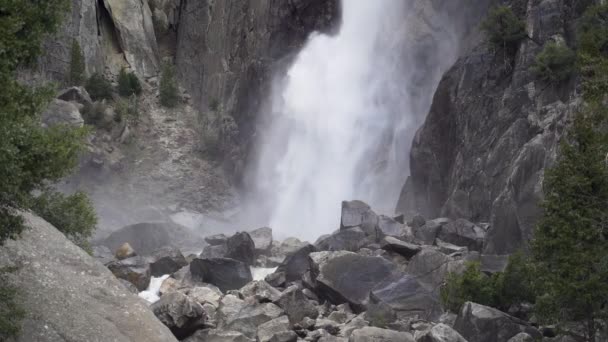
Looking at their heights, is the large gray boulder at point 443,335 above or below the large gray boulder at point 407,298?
below

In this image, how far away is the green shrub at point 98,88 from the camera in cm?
5662

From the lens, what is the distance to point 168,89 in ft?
198

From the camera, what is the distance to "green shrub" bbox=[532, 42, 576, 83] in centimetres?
2912

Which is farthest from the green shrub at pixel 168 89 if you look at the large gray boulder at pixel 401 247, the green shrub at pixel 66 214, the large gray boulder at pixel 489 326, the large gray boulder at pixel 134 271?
the large gray boulder at pixel 489 326

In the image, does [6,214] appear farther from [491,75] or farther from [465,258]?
[491,75]

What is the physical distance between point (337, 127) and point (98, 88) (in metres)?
21.6

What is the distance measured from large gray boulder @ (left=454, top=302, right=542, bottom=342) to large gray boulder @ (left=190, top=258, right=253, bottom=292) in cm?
1203

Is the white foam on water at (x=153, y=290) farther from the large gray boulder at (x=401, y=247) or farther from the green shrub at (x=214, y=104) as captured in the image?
the green shrub at (x=214, y=104)

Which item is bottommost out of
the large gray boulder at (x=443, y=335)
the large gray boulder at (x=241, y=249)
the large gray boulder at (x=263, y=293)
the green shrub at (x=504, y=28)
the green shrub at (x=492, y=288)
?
the large gray boulder at (x=443, y=335)

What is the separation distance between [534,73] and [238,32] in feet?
117

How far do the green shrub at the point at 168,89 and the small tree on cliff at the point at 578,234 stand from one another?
49.1 meters

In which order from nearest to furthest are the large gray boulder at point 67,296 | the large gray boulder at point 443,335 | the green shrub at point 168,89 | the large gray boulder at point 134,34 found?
1. the large gray boulder at point 67,296
2. the large gray boulder at point 443,335
3. the green shrub at point 168,89
4. the large gray boulder at point 134,34

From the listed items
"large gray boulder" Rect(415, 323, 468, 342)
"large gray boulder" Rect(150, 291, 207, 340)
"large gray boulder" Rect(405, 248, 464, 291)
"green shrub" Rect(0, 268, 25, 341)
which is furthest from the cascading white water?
"green shrub" Rect(0, 268, 25, 341)

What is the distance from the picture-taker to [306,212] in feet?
169
